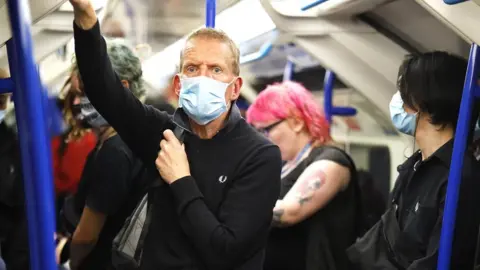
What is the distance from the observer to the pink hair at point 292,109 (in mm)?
2744

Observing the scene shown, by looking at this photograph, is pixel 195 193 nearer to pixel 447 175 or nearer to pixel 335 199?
pixel 447 175

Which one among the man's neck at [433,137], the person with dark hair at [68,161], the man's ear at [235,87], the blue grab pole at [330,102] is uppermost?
the man's ear at [235,87]

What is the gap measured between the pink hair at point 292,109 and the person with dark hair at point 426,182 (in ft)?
1.96

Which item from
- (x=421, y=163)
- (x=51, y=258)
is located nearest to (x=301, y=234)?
(x=421, y=163)

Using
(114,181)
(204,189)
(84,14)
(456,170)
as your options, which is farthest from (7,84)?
(456,170)

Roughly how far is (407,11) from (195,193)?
134 centimetres

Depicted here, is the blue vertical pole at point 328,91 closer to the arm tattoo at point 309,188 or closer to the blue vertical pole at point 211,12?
the arm tattoo at point 309,188

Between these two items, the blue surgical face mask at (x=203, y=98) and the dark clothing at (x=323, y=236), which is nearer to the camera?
the blue surgical face mask at (x=203, y=98)

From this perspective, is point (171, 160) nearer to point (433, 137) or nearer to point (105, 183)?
point (105, 183)

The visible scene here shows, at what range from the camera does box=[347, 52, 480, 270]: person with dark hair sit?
1.88 meters

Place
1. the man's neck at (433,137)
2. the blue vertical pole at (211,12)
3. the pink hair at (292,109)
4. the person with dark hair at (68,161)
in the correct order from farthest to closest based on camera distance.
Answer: the person with dark hair at (68,161) → the pink hair at (292,109) → the blue vertical pole at (211,12) → the man's neck at (433,137)

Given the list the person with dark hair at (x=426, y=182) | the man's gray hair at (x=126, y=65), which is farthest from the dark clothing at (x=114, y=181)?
the person with dark hair at (x=426, y=182)

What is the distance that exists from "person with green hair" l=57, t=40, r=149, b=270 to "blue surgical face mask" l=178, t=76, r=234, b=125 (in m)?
0.48

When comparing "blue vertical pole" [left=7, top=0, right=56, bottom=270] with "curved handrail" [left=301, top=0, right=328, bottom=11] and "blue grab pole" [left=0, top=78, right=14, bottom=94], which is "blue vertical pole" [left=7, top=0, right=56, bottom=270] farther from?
"curved handrail" [left=301, top=0, right=328, bottom=11]
